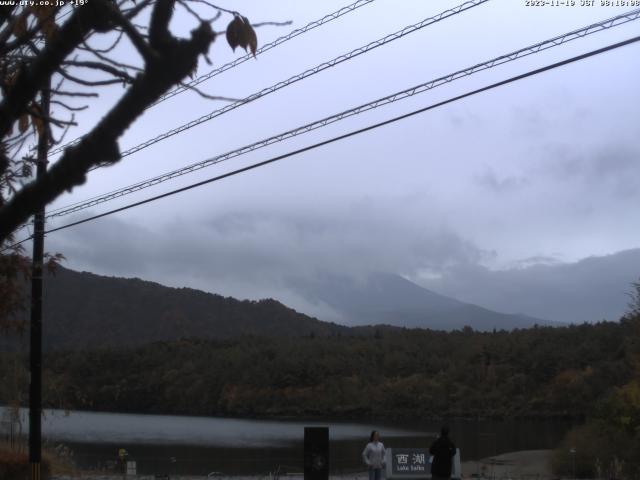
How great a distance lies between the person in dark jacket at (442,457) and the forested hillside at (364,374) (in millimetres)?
48002

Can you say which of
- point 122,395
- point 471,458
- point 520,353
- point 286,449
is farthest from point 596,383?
point 122,395

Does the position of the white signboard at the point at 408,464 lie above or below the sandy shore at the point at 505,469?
above

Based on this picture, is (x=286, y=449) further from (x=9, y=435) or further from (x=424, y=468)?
(x=424, y=468)

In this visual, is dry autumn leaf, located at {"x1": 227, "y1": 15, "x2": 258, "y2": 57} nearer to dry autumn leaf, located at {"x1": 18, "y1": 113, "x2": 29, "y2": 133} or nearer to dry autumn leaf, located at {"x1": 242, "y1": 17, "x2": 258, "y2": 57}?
dry autumn leaf, located at {"x1": 242, "y1": 17, "x2": 258, "y2": 57}

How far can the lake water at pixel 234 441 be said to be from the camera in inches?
1334

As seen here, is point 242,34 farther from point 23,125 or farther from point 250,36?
point 23,125

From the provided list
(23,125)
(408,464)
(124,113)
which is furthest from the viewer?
(408,464)

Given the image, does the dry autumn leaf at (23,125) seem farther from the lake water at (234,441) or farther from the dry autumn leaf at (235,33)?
the lake water at (234,441)

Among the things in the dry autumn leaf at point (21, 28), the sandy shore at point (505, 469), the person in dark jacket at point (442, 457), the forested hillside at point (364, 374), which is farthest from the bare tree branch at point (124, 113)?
the forested hillside at point (364, 374)

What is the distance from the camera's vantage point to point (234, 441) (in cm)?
Answer: 4616

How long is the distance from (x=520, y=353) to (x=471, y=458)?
36295mm

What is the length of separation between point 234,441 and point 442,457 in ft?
106

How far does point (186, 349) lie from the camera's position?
89812mm

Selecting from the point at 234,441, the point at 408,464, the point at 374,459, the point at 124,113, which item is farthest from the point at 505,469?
the point at 124,113
